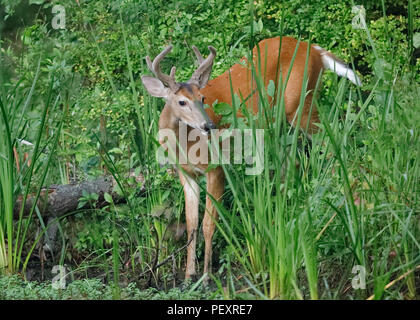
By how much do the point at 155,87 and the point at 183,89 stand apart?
Answer: 21cm

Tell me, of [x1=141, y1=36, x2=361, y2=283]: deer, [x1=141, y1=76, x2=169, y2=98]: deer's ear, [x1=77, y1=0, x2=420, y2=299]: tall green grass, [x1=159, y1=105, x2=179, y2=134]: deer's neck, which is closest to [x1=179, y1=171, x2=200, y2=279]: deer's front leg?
[x1=141, y1=36, x2=361, y2=283]: deer

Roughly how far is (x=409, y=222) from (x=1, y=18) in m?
5.75

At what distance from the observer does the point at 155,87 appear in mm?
5570

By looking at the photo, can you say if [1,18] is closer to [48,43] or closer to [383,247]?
[48,43]

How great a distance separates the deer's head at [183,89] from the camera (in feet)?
17.7

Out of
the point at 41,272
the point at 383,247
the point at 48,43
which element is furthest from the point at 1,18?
the point at 383,247

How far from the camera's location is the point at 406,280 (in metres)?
3.55

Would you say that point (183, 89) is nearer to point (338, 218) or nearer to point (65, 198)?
point (65, 198)

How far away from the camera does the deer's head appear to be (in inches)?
212

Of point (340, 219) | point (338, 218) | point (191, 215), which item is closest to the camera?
point (340, 219)

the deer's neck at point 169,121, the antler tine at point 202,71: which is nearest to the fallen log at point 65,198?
the deer's neck at point 169,121

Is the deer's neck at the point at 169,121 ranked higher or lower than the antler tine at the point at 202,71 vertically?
lower

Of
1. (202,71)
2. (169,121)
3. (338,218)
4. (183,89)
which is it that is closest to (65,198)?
(169,121)

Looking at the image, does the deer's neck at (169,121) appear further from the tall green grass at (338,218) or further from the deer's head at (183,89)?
the tall green grass at (338,218)
